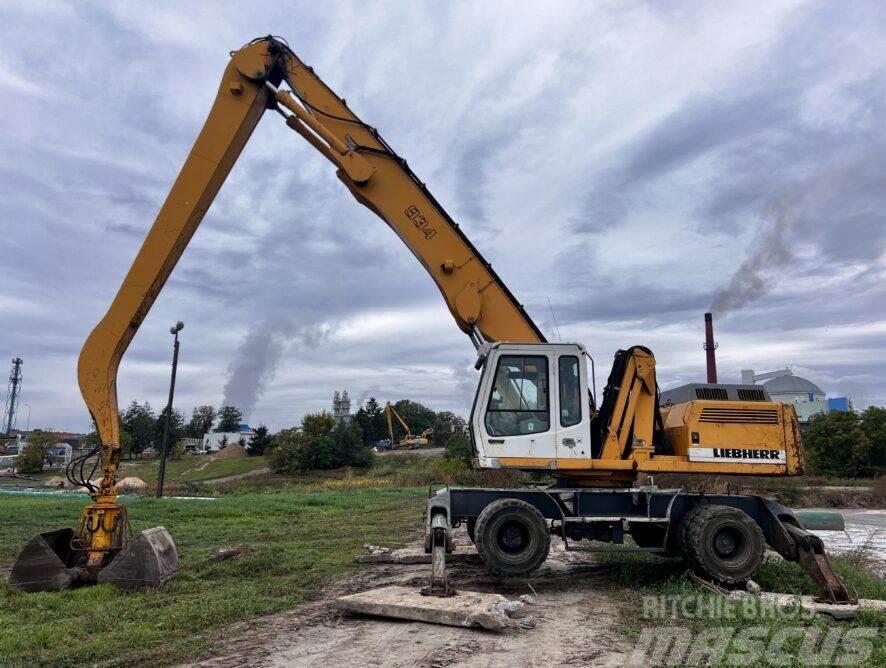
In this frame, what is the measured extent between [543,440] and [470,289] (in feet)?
8.47

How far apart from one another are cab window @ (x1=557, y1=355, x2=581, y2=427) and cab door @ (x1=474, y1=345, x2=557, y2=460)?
15 centimetres

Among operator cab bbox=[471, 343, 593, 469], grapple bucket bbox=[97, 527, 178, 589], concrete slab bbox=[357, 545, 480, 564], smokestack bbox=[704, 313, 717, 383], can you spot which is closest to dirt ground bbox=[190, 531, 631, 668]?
operator cab bbox=[471, 343, 593, 469]

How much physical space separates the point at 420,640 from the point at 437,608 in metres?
0.53

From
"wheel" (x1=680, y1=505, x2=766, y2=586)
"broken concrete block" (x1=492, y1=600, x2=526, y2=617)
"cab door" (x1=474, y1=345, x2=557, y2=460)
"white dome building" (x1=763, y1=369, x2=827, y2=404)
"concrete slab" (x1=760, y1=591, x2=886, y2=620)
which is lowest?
"concrete slab" (x1=760, y1=591, x2=886, y2=620)

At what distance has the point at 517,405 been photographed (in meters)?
8.62

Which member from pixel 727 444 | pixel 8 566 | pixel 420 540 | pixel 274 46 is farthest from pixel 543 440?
pixel 8 566

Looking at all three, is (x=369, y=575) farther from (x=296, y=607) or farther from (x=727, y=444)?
(x=727, y=444)

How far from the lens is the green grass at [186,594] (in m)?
5.69

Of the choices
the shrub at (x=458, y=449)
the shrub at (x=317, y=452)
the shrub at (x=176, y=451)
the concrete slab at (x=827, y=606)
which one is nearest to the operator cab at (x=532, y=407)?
the concrete slab at (x=827, y=606)

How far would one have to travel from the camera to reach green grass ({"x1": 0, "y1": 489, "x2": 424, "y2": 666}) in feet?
18.7

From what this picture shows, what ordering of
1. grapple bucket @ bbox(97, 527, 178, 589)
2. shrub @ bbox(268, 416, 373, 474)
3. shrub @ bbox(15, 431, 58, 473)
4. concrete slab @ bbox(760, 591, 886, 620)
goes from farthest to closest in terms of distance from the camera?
1. shrub @ bbox(15, 431, 58, 473)
2. shrub @ bbox(268, 416, 373, 474)
3. grapple bucket @ bbox(97, 527, 178, 589)
4. concrete slab @ bbox(760, 591, 886, 620)

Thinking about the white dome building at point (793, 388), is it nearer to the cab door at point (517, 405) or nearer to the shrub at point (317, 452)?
the shrub at point (317, 452)

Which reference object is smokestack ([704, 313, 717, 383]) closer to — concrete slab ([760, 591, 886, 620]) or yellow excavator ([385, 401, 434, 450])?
concrete slab ([760, 591, 886, 620])

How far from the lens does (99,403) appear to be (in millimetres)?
8648
